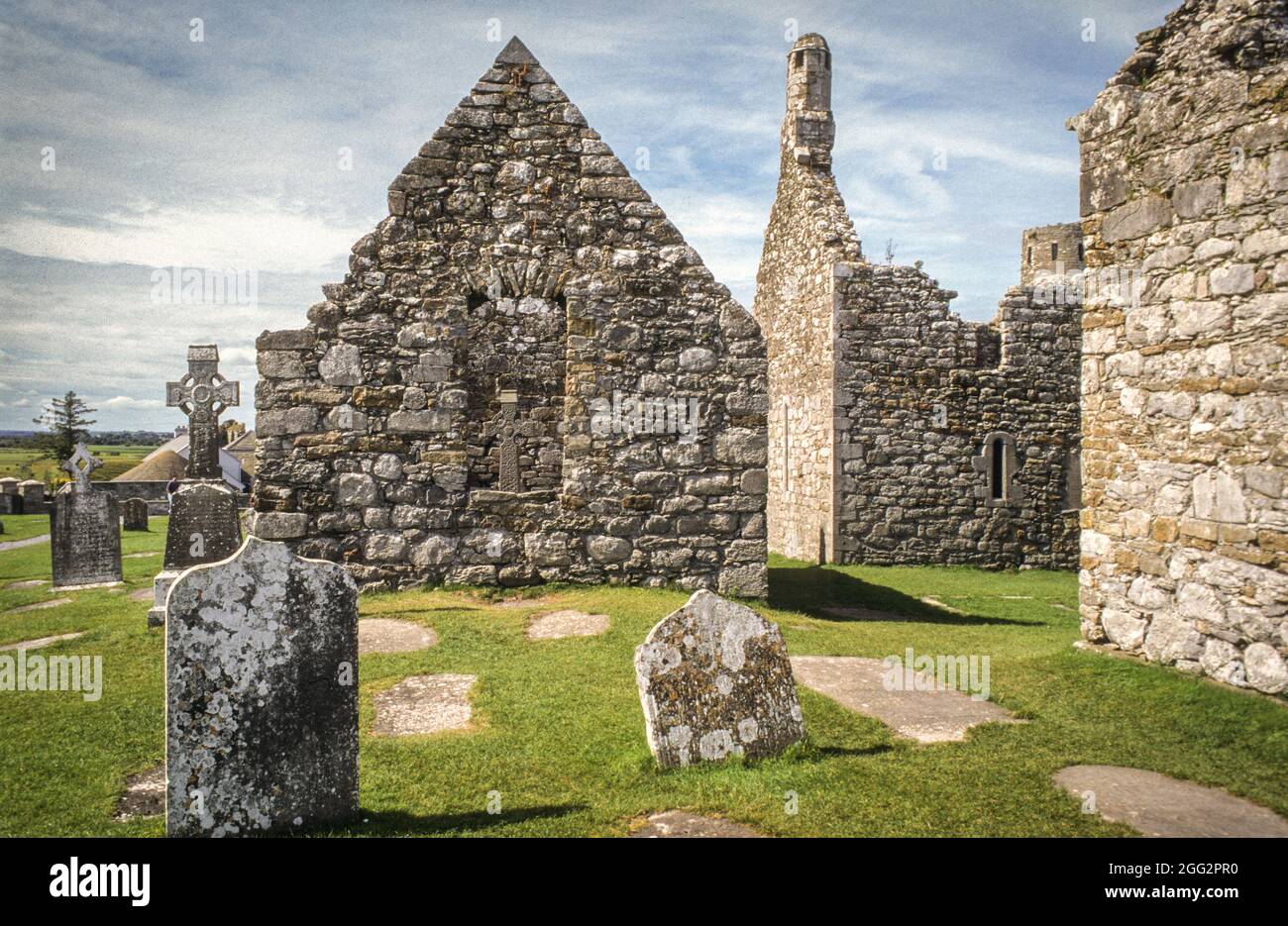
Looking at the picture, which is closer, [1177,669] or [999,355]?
[1177,669]

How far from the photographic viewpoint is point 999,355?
16.1 m

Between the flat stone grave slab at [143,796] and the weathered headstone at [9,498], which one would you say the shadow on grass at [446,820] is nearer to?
the flat stone grave slab at [143,796]

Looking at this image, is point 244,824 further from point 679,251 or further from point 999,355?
point 999,355

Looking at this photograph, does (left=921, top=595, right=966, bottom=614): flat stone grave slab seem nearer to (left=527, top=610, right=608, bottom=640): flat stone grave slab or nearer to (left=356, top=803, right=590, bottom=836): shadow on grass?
(left=527, top=610, right=608, bottom=640): flat stone grave slab

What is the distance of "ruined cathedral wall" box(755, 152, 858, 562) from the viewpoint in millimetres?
15680

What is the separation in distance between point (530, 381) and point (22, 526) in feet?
79.1

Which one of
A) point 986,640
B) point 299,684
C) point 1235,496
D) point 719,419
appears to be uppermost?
point 719,419

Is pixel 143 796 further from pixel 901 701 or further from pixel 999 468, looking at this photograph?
pixel 999 468

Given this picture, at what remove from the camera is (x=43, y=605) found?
40.3ft

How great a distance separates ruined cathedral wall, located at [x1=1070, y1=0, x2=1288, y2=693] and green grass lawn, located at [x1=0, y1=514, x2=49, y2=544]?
26.3 metres

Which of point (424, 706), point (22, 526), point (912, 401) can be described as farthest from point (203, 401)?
point (22, 526)

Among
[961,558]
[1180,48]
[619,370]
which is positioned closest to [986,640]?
[619,370]

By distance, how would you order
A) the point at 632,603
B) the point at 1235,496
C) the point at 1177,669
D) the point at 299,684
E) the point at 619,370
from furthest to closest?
the point at 619,370 → the point at 632,603 → the point at 1177,669 → the point at 1235,496 → the point at 299,684

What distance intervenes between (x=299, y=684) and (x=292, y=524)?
18.9 ft
